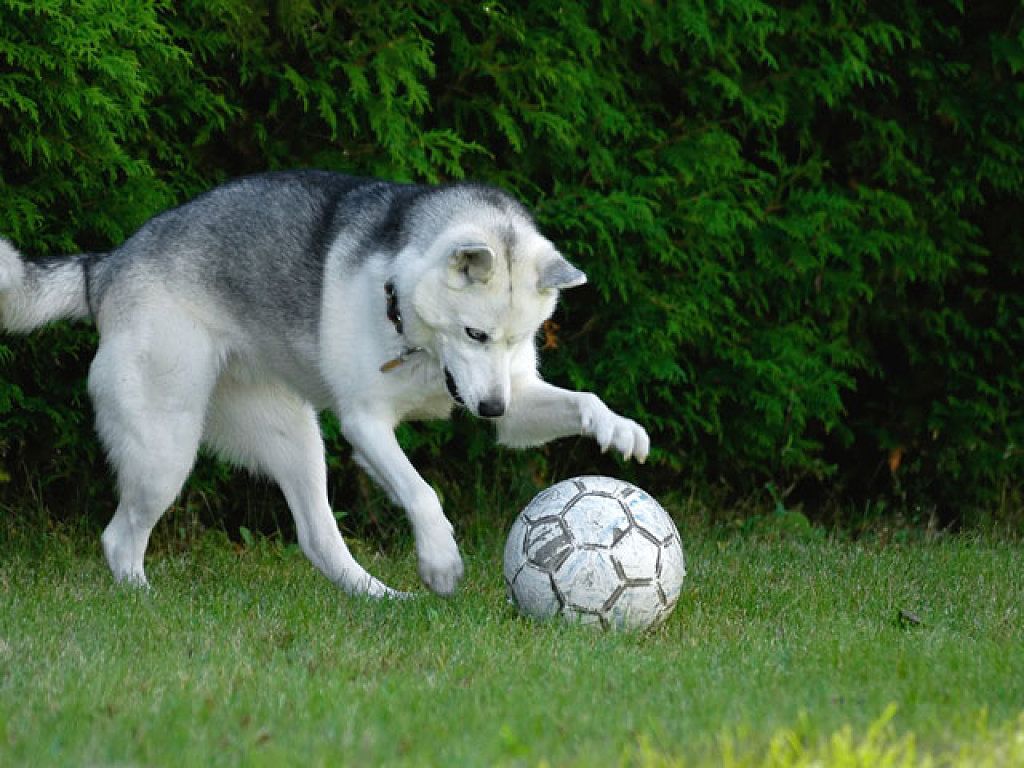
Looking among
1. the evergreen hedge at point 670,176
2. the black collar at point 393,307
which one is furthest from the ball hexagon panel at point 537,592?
the evergreen hedge at point 670,176

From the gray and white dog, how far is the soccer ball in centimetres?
26

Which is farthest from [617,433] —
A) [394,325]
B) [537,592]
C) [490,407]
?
[394,325]

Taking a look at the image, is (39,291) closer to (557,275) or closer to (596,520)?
(557,275)

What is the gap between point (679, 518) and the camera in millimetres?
7523

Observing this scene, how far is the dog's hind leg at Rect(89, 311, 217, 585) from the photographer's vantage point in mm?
5520

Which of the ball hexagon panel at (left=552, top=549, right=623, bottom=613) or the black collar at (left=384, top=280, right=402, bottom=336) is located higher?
the black collar at (left=384, top=280, right=402, bottom=336)

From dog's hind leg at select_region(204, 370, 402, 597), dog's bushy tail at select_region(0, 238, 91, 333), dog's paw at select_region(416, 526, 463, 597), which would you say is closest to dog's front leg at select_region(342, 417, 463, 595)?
dog's paw at select_region(416, 526, 463, 597)

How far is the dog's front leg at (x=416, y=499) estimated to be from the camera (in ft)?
16.0

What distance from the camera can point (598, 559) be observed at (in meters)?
4.53

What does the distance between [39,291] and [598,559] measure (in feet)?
8.63

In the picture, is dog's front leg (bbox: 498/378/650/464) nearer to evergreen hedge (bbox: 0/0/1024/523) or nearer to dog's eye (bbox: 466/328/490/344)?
dog's eye (bbox: 466/328/490/344)

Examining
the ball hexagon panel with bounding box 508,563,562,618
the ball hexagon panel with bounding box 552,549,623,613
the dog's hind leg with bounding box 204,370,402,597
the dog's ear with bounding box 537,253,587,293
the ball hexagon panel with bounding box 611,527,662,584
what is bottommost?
the dog's hind leg with bounding box 204,370,402,597

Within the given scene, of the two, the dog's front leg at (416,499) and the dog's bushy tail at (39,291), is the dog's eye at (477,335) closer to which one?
the dog's front leg at (416,499)

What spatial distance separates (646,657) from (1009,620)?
159 cm
